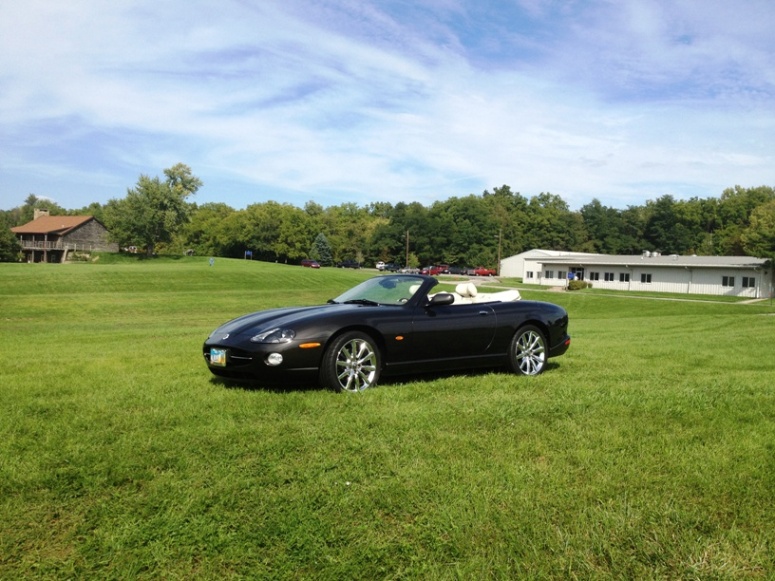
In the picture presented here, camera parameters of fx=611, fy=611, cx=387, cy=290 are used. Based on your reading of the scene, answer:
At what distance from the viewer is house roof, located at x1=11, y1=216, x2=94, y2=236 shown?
9262 cm

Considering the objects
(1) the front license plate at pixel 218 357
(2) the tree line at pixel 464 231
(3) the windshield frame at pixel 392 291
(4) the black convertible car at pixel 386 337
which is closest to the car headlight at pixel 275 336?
(4) the black convertible car at pixel 386 337

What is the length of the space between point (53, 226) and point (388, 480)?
106056 mm

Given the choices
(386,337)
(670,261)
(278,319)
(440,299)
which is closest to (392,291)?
(440,299)

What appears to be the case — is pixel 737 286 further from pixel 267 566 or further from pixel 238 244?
pixel 238 244

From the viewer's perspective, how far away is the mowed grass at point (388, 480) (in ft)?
9.74

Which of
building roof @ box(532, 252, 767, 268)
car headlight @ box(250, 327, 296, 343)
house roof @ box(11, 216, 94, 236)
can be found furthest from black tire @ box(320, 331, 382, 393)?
house roof @ box(11, 216, 94, 236)

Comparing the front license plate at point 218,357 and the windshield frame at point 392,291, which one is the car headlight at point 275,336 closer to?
the front license plate at point 218,357

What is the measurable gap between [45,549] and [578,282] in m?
67.9

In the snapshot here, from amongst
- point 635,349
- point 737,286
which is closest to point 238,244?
point 737,286

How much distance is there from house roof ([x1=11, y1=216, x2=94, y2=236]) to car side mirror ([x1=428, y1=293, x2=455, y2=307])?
98.9 meters

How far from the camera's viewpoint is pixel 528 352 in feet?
25.0

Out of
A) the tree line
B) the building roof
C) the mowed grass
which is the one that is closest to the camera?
the mowed grass

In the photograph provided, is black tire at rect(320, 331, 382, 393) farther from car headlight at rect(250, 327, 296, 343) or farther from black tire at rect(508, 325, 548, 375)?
black tire at rect(508, 325, 548, 375)

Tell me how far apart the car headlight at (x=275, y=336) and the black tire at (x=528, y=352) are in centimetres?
284
